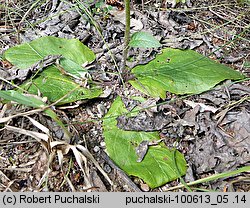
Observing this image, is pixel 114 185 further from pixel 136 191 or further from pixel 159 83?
pixel 159 83

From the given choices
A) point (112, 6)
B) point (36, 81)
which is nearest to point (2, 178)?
point (36, 81)

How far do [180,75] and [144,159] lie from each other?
1.45 feet

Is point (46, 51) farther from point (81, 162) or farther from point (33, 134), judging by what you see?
point (81, 162)

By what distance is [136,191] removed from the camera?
1.31 m

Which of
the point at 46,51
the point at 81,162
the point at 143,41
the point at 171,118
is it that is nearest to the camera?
the point at 81,162

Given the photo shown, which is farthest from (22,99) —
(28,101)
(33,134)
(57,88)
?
(57,88)

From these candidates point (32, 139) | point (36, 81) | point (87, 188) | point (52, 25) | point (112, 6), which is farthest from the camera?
point (112, 6)

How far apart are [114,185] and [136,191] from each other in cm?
8

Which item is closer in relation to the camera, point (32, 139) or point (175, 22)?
point (32, 139)

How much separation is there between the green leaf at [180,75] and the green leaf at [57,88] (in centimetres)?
21

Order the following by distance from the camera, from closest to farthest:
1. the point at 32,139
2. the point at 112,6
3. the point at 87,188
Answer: the point at 87,188 → the point at 32,139 → the point at 112,6

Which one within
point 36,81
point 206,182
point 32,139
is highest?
point 36,81

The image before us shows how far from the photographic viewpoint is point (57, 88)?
1553 mm

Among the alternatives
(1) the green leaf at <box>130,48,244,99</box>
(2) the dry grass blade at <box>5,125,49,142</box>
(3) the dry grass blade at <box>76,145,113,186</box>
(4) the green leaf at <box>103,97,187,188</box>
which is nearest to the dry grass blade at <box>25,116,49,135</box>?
(2) the dry grass blade at <box>5,125,49,142</box>
